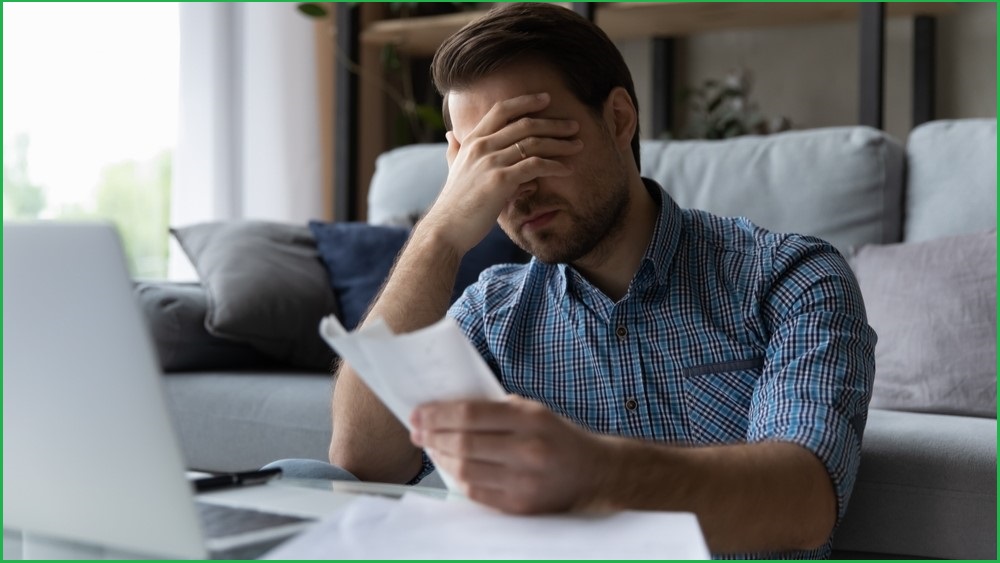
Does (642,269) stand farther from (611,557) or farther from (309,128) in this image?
(309,128)

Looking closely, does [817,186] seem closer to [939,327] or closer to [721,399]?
[939,327]

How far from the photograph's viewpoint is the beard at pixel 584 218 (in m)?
1.31

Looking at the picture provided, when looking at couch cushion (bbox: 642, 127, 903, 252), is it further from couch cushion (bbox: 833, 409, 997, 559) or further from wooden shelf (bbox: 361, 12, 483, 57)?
wooden shelf (bbox: 361, 12, 483, 57)

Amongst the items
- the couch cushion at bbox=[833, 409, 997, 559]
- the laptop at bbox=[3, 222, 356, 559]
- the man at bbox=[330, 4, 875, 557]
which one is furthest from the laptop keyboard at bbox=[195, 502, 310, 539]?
the couch cushion at bbox=[833, 409, 997, 559]

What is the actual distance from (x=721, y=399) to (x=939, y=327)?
2.46ft

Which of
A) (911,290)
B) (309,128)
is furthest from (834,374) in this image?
(309,128)

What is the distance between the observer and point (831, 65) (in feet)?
12.1

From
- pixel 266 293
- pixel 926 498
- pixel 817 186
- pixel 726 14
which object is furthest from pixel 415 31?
pixel 926 498

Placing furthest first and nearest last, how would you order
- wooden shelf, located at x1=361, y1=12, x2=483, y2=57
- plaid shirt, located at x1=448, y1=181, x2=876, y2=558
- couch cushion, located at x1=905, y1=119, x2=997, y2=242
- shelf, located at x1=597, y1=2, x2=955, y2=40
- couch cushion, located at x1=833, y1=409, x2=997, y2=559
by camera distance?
wooden shelf, located at x1=361, y1=12, x2=483, y2=57, shelf, located at x1=597, y1=2, x2=955, y2=40, couch cushion, located at x1=905, y1=119, x2=997, y2=242, couch cushion, located at x1=833, y1=409, x2=997, y2=559, plaid shirt, located at x1=448, y1=181, x2=876, y2=558

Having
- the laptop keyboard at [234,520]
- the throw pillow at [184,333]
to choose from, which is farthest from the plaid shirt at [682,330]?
the throw pillow at [184,333]

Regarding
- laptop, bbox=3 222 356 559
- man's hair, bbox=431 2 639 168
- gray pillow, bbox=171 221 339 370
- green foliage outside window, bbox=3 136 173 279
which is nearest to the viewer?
laptop, bbox=3 222 356 559

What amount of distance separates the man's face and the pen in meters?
0.51

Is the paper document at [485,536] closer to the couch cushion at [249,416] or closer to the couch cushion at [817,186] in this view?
the couch cushion at [249,416]

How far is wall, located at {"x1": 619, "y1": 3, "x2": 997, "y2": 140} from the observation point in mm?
3418
